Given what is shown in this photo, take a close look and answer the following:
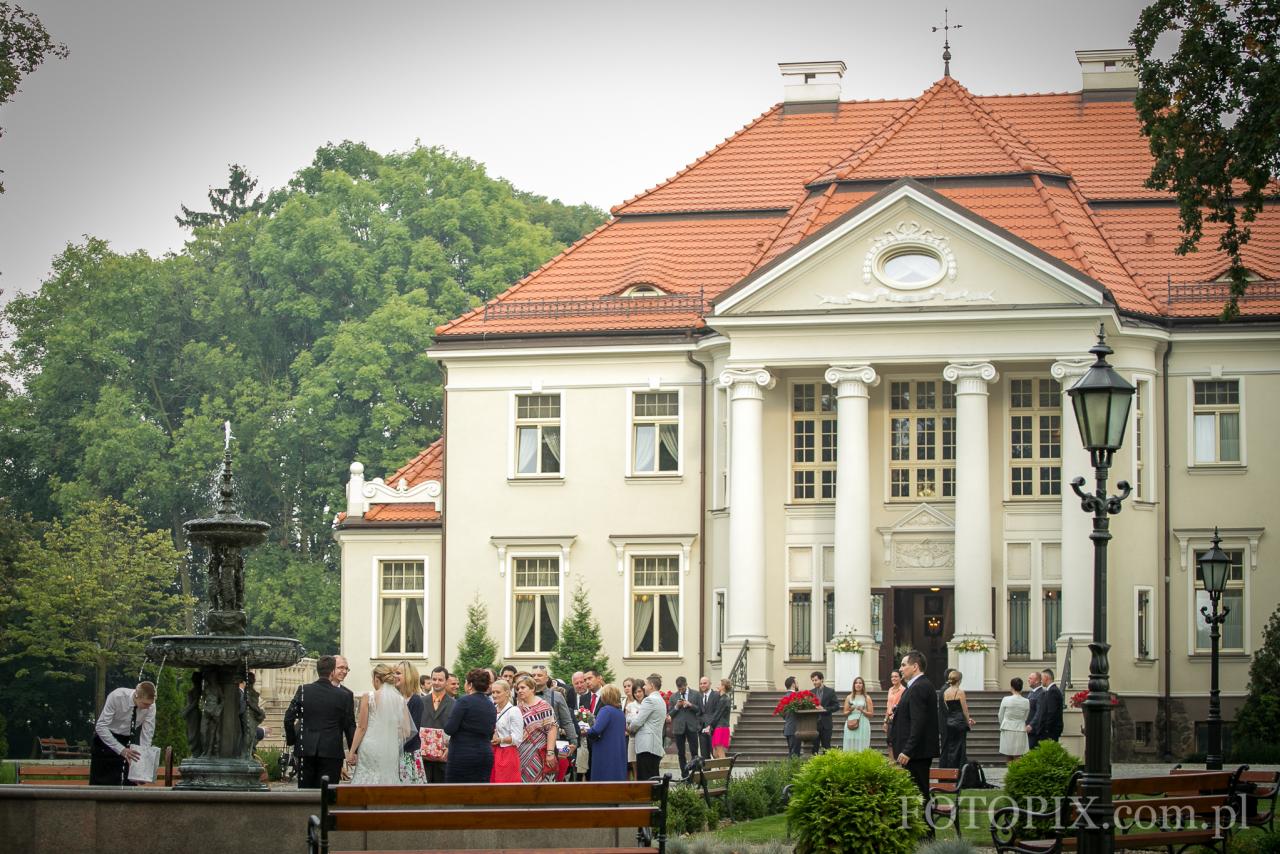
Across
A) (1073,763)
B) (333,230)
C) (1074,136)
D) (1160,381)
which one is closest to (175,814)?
(1073,763)

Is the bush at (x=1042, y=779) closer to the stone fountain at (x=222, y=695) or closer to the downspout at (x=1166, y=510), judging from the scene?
the stone fountain at (x=222, y=695)

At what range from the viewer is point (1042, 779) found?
18.6 meters

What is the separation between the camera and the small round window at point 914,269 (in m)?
40.4

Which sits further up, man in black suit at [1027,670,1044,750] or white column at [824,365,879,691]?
white column at [824,365,879,691]

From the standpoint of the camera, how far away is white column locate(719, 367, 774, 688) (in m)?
40.7

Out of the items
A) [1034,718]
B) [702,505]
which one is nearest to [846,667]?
[702,505]

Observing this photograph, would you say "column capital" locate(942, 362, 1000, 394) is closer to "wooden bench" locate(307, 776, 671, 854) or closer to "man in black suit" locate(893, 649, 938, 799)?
"man in black suit" locate(893, 649, 938, 799)

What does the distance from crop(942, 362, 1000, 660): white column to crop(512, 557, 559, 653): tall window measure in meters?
8.47

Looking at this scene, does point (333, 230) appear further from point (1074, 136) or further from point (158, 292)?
point (1074, 136)

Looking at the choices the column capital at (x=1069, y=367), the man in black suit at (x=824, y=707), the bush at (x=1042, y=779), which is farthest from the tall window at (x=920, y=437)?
the bush at (x=1042, y=779)

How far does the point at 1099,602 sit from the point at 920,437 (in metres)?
25.0

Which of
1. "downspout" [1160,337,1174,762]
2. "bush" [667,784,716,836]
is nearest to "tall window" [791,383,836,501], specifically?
"downspout" [1160,337,1174,762]

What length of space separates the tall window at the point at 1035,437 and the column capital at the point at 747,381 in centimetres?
462

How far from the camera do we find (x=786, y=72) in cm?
4994
